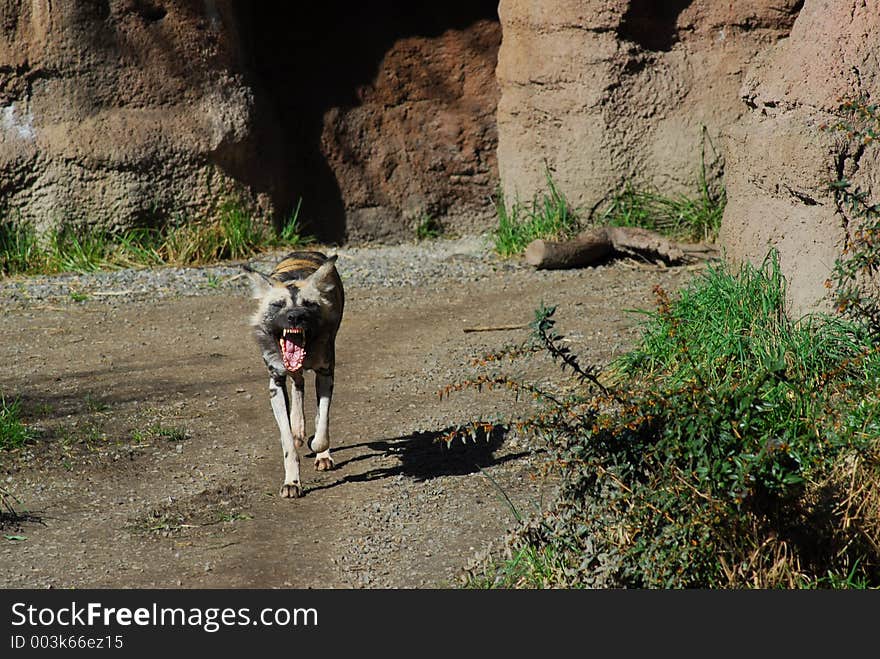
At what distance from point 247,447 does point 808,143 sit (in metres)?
3.61

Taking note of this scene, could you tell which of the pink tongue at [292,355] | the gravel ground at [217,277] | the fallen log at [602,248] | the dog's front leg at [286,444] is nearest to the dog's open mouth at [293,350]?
the pink tongue at [292,355]

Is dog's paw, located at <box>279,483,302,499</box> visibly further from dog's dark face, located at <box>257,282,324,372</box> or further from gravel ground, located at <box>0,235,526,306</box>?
gravel ground, located at <box>0,235,526,306</box>

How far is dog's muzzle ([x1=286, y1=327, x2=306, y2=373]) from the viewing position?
5.93 m

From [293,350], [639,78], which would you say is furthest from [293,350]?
[639,78]

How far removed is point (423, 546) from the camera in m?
5.19

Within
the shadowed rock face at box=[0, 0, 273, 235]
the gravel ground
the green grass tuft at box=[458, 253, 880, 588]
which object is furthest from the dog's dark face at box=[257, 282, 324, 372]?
the shadowed rock face at box=[0, 0, 273, 235]

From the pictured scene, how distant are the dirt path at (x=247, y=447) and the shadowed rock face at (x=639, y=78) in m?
1.33

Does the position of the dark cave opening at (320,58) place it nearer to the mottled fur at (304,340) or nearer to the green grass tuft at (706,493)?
the mottled fur at (304,340)

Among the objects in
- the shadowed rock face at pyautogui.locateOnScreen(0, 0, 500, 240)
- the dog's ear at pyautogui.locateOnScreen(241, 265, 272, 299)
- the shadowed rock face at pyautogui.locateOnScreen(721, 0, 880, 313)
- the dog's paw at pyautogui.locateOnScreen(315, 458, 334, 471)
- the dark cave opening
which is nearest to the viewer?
the dog's ear at pyautogui.locateOnScreen(241, 265, 272, 299)

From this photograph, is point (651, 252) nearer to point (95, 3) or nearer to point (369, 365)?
point (369, 365)

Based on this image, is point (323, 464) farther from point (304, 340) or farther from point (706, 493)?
point (706, 493)

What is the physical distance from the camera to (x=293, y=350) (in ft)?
19.5

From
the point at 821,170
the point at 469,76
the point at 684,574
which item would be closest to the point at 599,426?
the point at 684,574

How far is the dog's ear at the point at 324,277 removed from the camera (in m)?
6.06
